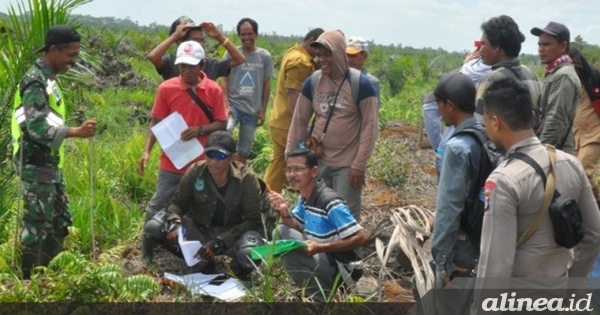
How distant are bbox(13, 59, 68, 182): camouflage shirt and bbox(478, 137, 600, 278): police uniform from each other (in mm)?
3021

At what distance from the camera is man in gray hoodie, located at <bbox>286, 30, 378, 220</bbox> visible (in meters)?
5.61

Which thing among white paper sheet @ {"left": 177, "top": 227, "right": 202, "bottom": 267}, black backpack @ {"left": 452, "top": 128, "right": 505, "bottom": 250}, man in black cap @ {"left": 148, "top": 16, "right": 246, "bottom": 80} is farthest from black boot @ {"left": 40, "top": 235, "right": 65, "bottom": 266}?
black backpack @ {"left": 452, "top": 128, "right": 505, "bottom": 250}

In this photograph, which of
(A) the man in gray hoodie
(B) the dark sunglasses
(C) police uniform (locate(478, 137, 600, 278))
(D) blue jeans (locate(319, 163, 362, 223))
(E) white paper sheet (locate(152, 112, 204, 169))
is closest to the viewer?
(C) police uniform (locate(478, 137, 600, 278))

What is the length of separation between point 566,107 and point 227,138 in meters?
2.31

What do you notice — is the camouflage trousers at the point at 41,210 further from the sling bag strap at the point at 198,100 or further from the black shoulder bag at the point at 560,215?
the black shoulder bag at the point at 560,215

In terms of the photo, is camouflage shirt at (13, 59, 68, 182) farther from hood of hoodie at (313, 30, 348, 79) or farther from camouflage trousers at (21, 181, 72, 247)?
hood of hoodie at (313, 30, 348, 79)

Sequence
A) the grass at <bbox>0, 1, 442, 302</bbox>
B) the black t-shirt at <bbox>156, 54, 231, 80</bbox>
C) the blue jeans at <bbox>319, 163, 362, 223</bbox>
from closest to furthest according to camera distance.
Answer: the grass at <bbox>0, 1, 442, 302</bbox>
the blue jeans at <bbox>319, 163, 362, 223</bbox>
the black t-shirt at <bbox>156, 54, 231, 80</bbox>

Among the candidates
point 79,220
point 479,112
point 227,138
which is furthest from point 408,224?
point 79,220

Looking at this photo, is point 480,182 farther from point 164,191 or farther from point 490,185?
point 164,191

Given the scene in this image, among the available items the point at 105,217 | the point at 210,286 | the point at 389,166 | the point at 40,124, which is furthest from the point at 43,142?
the point at 389,166

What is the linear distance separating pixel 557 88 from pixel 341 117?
1.49 m

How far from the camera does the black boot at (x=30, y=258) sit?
5.48 m

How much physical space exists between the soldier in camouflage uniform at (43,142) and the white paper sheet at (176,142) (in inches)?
31.9

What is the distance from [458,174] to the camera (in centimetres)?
365
